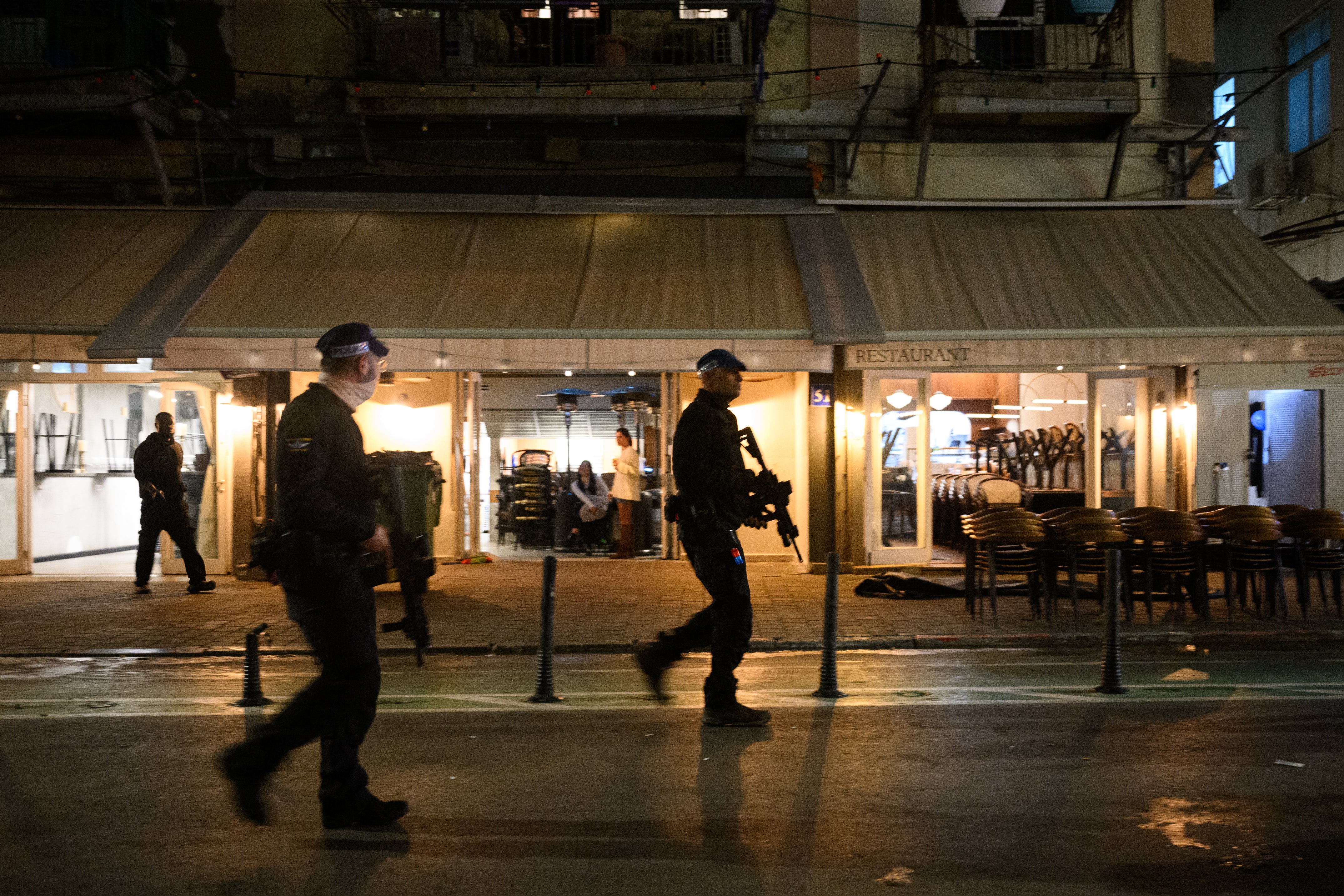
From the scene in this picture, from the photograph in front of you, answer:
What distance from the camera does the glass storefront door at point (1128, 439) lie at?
1425 cm

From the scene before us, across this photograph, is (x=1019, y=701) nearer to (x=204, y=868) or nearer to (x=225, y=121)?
(x=204, y=868)

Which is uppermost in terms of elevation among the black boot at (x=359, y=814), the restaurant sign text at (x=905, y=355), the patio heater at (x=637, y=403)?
the restaurant sign text at (x=905, y=355)

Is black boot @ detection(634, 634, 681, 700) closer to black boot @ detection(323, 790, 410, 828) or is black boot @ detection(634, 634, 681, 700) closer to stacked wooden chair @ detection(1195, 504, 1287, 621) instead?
black boot @ detection(323, 790, 410, 828)

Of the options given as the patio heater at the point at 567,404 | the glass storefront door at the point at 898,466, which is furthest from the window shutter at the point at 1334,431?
the patio heater at the point at 567,404

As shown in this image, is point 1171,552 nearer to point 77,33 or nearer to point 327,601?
point 327,601

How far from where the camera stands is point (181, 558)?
13852 mm

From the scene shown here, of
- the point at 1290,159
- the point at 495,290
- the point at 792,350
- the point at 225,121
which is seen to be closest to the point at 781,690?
the point at 792,350

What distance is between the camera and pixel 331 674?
434cm

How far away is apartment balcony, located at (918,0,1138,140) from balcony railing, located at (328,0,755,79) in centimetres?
249

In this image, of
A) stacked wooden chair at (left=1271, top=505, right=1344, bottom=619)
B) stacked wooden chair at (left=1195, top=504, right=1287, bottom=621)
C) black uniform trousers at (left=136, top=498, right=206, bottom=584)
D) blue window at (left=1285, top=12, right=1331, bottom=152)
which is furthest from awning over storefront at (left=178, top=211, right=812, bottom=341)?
blue window at (left=1285, top=12, right=1331, bottom=152)

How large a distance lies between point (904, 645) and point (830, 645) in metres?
A: 2.42

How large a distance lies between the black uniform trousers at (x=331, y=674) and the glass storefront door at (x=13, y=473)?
1154 centimetres

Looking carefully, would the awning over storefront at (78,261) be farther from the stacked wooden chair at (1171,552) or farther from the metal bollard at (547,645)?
the stacked wooden chair at (1171,552)

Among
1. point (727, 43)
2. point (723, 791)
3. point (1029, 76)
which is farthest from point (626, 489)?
point (723, 791)
